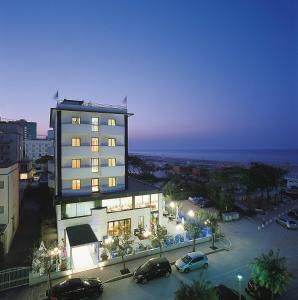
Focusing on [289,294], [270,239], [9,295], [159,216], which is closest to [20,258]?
[9,295]

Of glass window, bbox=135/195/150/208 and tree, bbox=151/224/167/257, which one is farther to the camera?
glass window, bbox=135/195/150/208

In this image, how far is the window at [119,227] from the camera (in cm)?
2811

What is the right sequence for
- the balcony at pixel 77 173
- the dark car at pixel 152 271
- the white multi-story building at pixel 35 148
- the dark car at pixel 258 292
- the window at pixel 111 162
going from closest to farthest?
1. the dark car at pixel 258 292
2. the dark car at pixel 152 271
3. the balcony at pixel 77 173
4. the window at pixel 111 162
5. the white multi-story building at pixel 35 148

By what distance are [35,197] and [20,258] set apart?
23912 millimetres

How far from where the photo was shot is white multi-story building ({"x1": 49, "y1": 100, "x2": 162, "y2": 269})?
2723 cm

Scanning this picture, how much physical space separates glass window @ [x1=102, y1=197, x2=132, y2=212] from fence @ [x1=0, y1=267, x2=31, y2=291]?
10819 millimetres

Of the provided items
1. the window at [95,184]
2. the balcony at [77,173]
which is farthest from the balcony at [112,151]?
the window at [95,184]

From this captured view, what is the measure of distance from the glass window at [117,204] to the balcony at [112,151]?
6136 millimetres

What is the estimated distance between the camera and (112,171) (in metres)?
31.9

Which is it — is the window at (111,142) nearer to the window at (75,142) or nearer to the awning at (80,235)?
the window at (75,142)

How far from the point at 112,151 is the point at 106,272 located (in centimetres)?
1526

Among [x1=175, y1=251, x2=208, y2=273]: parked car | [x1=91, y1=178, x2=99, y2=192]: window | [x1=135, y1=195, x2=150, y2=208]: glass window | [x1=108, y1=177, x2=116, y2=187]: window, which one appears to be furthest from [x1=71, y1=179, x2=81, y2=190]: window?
[x1=175, y1=251, x2=208, y2=273]: parked car

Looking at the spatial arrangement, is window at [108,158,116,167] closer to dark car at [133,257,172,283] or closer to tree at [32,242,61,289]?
tree at [32,242,61,289]

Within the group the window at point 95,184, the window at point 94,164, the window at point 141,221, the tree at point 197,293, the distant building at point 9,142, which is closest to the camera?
the tree at point 197,293
